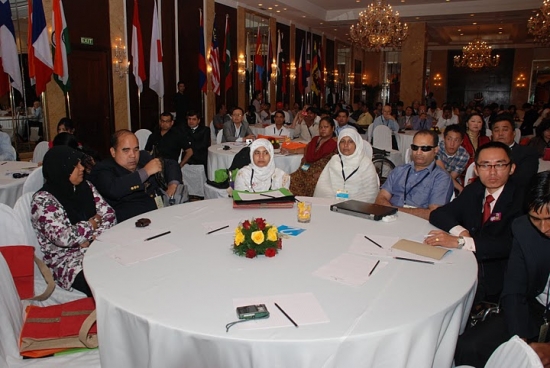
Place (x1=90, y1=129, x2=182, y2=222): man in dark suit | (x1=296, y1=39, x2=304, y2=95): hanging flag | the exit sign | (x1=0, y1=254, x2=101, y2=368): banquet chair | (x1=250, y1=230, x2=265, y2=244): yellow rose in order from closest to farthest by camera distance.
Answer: (x1=0, y1=254, x2=101, y2=368): banquet chair < (x1=250, y1=230, x2=265, y2=244): yellow rose < (x1=90, y1=129, x2=182, y2=222): man in dark suit < the exit sign < (x1=296, y1=39, x2=304, y2=95): hanging flag

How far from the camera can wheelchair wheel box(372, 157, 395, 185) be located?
6840 millimetres

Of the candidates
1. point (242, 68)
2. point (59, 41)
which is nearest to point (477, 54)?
point (242, 68)

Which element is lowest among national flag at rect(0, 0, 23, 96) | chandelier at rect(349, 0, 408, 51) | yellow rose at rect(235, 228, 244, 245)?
yellow rose at rect(235, 228, 244, 245)

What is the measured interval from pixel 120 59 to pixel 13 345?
8.44m

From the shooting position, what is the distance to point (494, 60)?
62.9 feet

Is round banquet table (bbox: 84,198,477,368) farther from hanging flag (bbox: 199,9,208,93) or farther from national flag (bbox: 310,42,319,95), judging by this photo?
national flag (bbox: 310,42,319,95)

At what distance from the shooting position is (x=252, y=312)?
1607 mm

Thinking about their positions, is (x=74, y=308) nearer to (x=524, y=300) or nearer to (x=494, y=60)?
(x=524, y=300)

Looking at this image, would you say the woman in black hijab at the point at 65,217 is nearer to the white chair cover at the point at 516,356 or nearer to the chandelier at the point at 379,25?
the white chair cover at the point at 516,356

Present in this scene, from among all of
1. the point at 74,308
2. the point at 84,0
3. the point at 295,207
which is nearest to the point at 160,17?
the point at 84,0

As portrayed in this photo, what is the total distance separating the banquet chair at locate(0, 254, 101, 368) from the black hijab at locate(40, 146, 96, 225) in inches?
34.0

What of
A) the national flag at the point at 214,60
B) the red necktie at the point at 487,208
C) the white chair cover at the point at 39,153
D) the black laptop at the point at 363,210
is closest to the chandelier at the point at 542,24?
the national flag at the point at 214,60

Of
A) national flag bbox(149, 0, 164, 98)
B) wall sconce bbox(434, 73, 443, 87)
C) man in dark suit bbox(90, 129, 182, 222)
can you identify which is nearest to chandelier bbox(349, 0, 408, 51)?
national flag bbox(149, 0, 164, 98)

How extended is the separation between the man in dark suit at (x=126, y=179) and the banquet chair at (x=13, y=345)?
1484mm
